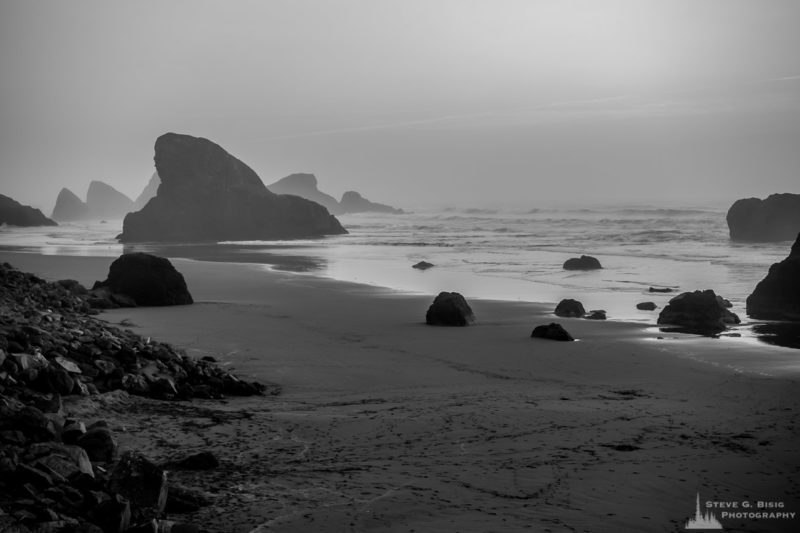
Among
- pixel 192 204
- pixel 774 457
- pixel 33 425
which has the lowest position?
pixel 774 457

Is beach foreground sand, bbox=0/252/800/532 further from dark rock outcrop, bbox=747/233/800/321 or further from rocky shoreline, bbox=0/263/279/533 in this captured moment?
dark rock outcrop, bbox=747/233/800/321

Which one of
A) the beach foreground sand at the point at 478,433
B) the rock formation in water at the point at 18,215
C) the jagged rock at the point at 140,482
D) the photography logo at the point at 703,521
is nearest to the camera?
the jagged rock at the point at 140,482

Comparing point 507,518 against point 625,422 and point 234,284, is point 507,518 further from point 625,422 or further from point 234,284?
point 234,284

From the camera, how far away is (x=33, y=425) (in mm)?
5699

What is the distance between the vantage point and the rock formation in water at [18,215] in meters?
111

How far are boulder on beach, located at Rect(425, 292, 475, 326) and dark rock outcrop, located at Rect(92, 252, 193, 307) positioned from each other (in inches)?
272

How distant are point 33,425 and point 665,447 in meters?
5.62

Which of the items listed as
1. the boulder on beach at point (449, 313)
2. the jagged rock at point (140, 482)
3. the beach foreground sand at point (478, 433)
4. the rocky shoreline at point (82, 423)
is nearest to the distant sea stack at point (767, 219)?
the boulder on beach at point (449, 313)

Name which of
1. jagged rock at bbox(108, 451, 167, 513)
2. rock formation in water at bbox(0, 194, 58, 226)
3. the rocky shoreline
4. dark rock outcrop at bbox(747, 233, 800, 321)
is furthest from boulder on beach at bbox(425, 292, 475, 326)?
rock formation in water at bbox(0, 194, 58, 226)

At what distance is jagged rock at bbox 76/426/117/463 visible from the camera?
5812 millimetres

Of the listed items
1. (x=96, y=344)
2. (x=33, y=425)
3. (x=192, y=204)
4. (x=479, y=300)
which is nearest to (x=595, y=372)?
(x=96, y=344)

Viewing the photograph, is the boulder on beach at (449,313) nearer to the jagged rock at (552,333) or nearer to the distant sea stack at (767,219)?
the jagged rock at (552,333)

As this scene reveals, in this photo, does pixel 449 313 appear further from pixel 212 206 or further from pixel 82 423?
pixel 212 206

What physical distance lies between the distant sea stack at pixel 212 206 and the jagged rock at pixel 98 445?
74.2 meters
